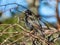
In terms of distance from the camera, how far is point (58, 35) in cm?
171

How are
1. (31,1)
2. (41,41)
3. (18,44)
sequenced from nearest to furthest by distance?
(41,41)
(18,44)
(31,1)

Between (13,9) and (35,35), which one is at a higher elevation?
(13,9)

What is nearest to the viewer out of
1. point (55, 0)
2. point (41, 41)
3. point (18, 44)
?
point (41, 41)

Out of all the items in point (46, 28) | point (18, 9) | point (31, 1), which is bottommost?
point (31, 1)

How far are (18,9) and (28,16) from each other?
0.28 feet

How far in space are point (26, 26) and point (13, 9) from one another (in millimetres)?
142

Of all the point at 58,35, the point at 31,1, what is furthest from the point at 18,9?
the point at 31,1

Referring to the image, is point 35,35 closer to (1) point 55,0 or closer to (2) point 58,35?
(2) point 58,35

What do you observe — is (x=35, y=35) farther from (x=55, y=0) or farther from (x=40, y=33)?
(x=55, y=0)

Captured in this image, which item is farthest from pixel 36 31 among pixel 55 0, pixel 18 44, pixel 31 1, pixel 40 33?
pixel 31 1

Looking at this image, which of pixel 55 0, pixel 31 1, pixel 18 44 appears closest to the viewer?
pixel 18 44

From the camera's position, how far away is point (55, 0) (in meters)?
4.36

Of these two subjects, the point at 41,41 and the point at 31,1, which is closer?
the point at 41,41

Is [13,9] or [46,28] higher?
[13,9]
